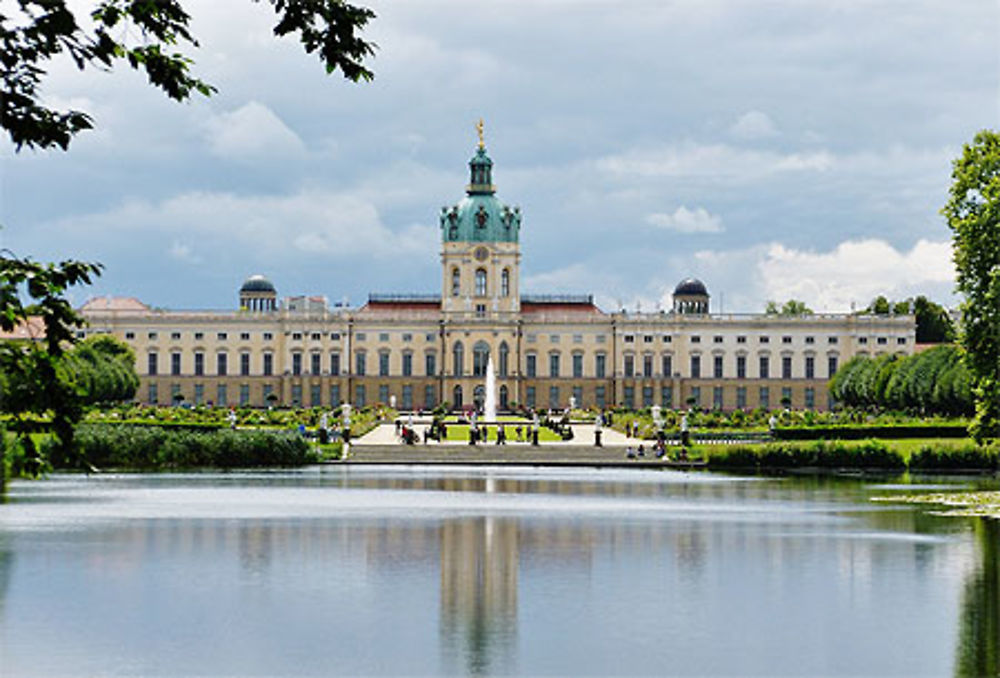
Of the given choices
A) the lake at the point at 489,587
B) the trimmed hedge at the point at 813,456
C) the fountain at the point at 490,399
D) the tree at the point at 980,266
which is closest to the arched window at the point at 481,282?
the fountain at the point at 490,399

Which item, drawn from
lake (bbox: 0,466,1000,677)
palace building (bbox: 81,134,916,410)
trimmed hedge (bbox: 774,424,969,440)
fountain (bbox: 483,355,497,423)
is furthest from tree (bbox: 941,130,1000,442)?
palace building (bbox: 81,134,916,410)

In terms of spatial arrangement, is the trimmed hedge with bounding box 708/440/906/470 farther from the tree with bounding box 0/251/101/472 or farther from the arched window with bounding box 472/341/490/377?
the arched window with bounding box 472/341/490/377

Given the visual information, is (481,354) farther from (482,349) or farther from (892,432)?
(892,432)

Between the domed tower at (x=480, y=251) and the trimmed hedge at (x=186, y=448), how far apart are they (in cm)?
6346

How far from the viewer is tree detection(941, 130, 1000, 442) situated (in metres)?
32.3

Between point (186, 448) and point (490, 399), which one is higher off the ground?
point (490, 399)

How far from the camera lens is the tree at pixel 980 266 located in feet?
106

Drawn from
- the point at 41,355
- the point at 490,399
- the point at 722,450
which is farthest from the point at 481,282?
the point at 41,355

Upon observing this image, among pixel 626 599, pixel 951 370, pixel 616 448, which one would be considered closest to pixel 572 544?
pixel 626 599

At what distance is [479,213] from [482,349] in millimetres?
9190

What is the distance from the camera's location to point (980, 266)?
110 ft

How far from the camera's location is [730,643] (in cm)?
1403

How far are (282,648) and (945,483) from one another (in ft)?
80.0

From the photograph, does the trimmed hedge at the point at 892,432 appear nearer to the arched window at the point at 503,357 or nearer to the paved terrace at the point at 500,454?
the paved terrace at the point at 500,454
